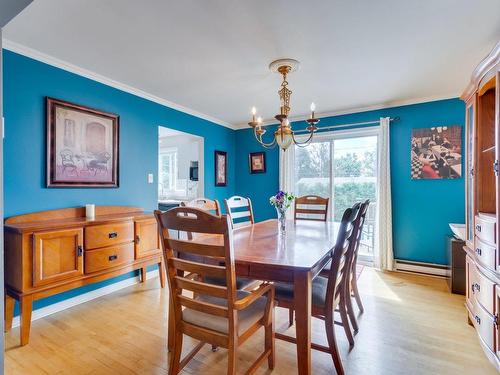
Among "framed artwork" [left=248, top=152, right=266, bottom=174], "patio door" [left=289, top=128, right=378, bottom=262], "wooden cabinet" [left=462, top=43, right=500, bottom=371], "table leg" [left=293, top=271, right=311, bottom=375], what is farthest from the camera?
"framed artwork" [left=248, top=152, right=266, bottom=174]

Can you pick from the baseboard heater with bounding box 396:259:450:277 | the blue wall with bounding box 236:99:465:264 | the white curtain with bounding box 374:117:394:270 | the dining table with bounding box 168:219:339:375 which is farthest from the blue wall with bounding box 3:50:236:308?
the baseboard heater with bounding box 396:259:450:277

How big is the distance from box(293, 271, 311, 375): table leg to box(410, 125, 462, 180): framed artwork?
2.98 meters

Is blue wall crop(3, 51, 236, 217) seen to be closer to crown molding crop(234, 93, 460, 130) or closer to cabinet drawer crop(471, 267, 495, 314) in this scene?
crown molding crop(234, 93, 460, 130)

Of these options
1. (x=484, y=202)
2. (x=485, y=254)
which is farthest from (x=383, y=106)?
(x=485, y=254)

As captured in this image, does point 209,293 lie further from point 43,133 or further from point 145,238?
point 43,133

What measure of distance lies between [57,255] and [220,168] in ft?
9.69

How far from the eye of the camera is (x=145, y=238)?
2832 millimetres

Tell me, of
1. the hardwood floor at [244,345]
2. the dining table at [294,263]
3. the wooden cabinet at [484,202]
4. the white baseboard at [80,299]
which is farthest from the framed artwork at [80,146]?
the wooden cabinet at [484,202]

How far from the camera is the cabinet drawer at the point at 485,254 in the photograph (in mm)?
1717

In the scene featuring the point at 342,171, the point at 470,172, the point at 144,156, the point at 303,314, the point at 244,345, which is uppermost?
the point at 144,156

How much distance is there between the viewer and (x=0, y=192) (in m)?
1.09

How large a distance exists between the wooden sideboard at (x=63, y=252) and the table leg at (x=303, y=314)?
1.86m

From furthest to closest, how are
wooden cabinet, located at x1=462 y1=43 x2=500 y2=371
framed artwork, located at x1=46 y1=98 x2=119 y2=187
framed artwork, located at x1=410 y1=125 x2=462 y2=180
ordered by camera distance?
framed artwork, located at x1=410 y1=125 x2=462 y2=180 < framed artwork, located at x1=46 y1=98 x2=119 y2=187 < wooden cabinet, located at x1=462 y1=43 x2=500 y2=371

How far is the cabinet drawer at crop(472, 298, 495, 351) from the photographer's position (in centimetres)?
170
